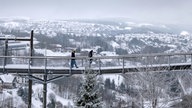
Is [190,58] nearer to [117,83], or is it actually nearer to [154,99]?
[154,99]

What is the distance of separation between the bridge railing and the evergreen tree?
19.9 ft

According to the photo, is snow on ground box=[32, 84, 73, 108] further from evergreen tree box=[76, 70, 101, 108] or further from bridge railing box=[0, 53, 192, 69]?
evergreen tree box=[76, 70, 101, 108]

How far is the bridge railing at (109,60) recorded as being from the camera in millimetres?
19236

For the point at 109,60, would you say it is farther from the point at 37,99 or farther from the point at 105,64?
the point at 37,99

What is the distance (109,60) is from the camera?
68.6ft

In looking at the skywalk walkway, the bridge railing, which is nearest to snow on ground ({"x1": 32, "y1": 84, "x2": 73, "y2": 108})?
the bridge railing

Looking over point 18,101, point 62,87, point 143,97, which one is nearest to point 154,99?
point 143,97

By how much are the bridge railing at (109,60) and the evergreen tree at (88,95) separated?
19.9ft

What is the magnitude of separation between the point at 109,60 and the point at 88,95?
8.33 m

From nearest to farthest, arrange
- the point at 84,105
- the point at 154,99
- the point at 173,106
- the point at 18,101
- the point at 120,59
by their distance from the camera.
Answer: the point at 84,105
the point at 154,99
the point at 120,59
the point at 173,106
the point at 18,101

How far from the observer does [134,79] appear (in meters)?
18.6

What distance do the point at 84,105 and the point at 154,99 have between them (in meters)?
5.55

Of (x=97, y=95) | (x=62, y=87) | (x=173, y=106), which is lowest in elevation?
(x=62, y=87)

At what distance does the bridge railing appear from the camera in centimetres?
1924
